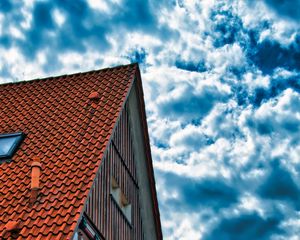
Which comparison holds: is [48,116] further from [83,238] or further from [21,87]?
[83,238]

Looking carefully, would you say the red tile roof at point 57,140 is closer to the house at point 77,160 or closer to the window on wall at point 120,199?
the house at point 77,160

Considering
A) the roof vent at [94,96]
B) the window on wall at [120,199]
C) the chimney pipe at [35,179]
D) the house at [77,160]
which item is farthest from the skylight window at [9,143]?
the window on wall at [120,199]

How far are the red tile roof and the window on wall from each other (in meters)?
1.64

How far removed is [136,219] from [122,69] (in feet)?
14.0

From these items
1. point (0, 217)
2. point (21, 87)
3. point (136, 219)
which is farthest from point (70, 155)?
point (21, 87)

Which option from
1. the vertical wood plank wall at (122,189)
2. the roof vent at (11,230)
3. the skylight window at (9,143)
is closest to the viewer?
the roof vent at (11,230)

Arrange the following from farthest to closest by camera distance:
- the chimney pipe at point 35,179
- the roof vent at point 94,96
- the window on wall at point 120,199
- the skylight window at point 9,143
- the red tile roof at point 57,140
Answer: the roof vent at point 94,96 < the window on wall at point 120,199 < the skylight window at point 9,143 < the chimney pipe at point 35,179 < the red tile roof at point 57,140

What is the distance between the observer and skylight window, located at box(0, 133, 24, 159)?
41.3 ft

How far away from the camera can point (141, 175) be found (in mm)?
17078

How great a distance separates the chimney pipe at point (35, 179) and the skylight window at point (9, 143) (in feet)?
4.75

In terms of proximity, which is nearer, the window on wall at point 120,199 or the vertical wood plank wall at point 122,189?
the vertical wood plank wall at point 122,189

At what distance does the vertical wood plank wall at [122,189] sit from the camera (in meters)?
12.2

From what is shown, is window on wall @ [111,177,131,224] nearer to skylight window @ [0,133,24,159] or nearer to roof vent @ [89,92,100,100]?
roof vent @ [89,92,100,100]

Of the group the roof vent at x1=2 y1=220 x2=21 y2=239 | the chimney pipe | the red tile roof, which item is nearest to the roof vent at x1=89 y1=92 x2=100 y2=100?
the red tile roof
